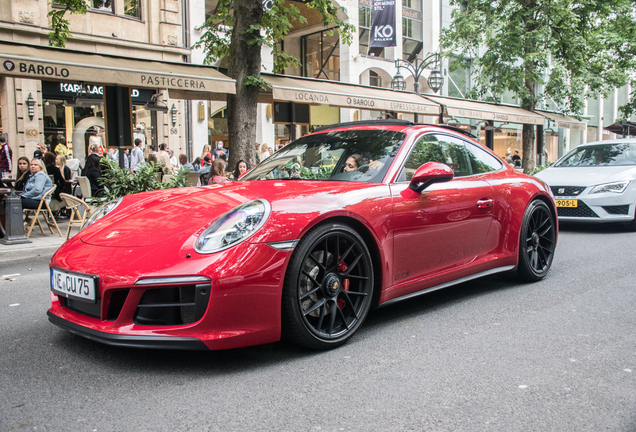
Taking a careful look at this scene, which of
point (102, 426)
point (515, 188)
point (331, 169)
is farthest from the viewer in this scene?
point (515, 188)

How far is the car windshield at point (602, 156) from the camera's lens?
31.9ft

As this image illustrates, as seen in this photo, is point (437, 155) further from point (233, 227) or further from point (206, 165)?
point (206, 165)

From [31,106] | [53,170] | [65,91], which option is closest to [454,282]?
[53,170]

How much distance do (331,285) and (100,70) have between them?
7.37m

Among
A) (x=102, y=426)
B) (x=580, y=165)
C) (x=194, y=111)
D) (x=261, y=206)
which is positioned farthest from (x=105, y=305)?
(x=194, y=111)

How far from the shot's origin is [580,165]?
10023 mm

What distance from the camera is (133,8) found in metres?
18.5

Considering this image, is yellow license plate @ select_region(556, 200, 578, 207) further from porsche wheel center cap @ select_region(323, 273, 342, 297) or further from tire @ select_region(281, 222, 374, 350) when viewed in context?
porsche wheel center cap @ select_region(323, 273, 342, 297)

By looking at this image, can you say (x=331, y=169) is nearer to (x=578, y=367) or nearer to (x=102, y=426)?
(x=578, y=367)

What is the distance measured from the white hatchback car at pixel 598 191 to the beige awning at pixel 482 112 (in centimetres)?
649

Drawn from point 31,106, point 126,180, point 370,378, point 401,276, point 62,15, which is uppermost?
point 62,15

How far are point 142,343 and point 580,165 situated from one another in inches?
363

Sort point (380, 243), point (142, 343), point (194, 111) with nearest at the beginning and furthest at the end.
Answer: point (142, 343)
point (380, 243)
point (194, 111)

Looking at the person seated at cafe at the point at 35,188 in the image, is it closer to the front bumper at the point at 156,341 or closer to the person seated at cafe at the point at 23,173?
the person seated at cafe at the point at 23,173
